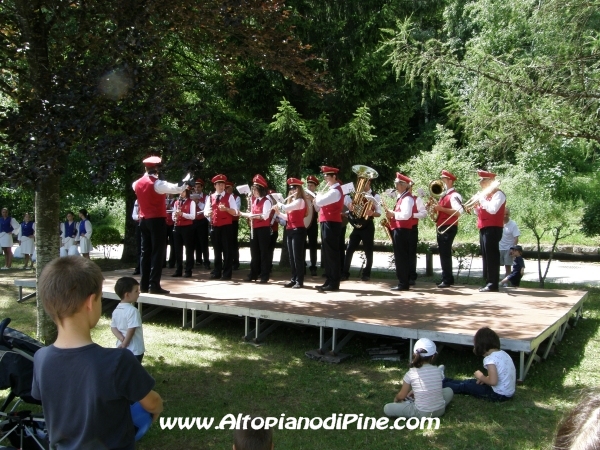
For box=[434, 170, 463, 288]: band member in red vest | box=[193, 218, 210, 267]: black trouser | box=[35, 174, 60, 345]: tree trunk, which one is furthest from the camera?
box=[193, 218, 210, 267]: black trouser

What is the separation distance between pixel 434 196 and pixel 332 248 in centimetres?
219

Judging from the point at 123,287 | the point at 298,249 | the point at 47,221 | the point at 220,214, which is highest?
the point at 220,214

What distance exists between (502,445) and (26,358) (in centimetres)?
362

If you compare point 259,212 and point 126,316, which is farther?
point 259,212

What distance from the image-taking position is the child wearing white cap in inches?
210

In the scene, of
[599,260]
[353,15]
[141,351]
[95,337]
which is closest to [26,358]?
[141,351]

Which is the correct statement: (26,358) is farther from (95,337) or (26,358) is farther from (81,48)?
(95,337)

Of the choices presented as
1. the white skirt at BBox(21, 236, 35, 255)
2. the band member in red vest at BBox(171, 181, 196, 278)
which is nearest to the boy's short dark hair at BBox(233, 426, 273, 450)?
the band member in red vest at BBox(171, 181, 196, 278)

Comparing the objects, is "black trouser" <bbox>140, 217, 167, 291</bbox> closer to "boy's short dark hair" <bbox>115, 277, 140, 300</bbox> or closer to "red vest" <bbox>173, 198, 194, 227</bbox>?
"red vest" <bbox>173, 198, 194, 227</bbox>

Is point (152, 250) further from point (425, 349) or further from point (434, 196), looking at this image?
point (425, 349)

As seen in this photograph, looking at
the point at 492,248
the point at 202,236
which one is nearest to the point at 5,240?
the point at 202,236

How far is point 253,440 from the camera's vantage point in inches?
102

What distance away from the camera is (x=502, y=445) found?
482 cm
